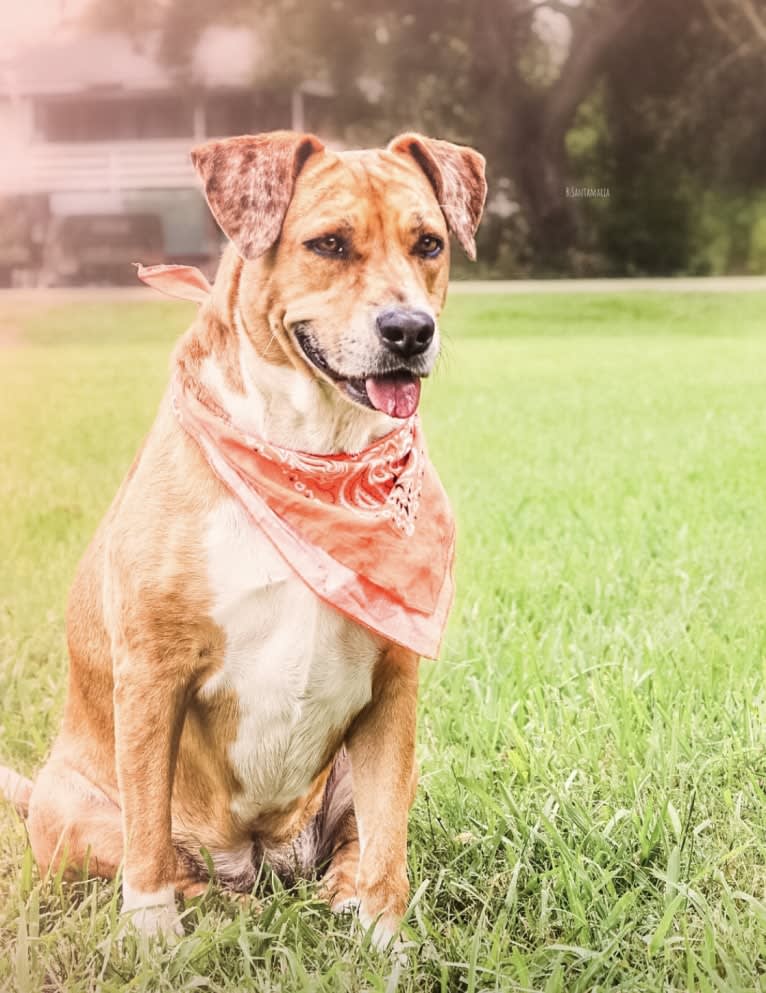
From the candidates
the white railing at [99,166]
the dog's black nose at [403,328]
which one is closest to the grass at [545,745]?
the dog's black nose at [403,328]

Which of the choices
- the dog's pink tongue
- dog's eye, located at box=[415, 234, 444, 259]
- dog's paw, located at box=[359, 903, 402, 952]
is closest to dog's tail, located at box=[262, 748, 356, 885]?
dog's paw, located at box=[359, 903, 402, 952]

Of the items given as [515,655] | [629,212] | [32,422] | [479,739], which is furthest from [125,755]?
[629,212]

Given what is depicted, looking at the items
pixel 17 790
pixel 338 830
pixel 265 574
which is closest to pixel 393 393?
pixel 265 574

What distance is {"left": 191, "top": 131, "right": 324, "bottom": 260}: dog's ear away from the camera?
221 centimetres

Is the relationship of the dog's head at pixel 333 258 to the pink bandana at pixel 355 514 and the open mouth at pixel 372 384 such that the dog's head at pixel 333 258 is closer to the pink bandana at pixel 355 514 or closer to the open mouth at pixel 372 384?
the open mouth at pixel 372 384

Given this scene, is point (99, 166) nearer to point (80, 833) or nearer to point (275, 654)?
point (80, 833)

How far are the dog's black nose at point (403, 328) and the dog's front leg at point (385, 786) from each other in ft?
1.85

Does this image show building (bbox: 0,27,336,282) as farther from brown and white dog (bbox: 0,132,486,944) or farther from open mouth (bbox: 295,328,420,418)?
open mouth (bbox: 295,328,420,418)

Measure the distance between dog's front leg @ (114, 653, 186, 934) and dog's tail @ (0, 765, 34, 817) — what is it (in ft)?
2.00

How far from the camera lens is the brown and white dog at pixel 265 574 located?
7.14ft

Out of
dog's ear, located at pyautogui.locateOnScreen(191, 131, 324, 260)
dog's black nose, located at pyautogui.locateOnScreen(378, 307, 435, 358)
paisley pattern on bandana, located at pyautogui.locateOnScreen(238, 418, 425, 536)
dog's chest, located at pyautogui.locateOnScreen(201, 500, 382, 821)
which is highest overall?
dog's ear, located at pyautogui.locateOnScreen(191, 131, 324, 260)

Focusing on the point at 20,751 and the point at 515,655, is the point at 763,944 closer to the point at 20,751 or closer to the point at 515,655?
the point at 515,655

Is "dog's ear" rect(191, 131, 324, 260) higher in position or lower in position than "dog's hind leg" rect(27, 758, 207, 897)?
higher

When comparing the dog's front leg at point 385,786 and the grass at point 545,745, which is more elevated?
the dog's front leg at point 385,786
